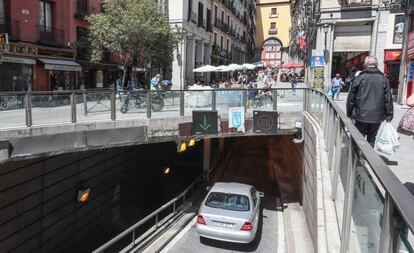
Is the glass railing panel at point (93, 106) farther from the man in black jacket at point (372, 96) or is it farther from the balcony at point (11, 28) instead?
the balcony at point (11, 28)

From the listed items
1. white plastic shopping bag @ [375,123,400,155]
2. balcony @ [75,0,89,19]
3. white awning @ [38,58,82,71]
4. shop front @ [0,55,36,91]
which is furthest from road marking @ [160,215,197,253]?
balcony @ [75,0,89,19]

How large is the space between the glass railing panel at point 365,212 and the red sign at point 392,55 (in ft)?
77.0

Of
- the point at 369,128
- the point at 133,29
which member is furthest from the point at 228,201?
the point at 133,29

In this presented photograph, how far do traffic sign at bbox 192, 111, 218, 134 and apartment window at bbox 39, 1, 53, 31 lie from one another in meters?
13.7

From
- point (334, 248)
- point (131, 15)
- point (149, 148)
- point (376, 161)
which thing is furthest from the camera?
point (131, 15)

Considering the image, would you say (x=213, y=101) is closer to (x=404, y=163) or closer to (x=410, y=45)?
(x=404, y=163)

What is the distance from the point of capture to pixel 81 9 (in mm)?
25078

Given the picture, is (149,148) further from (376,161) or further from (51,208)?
(376,161)

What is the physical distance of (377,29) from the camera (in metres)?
24.4

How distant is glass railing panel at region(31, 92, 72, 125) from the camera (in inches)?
397

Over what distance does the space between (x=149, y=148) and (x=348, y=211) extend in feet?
50.9

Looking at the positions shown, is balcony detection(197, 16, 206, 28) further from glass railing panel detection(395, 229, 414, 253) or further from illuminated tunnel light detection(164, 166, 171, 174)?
glass railing panel detection(395, 229, 414, 253)

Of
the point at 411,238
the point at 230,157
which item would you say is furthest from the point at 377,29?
the point at 411,238

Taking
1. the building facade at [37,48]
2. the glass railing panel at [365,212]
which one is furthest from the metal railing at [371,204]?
the building facade at [37,48]
